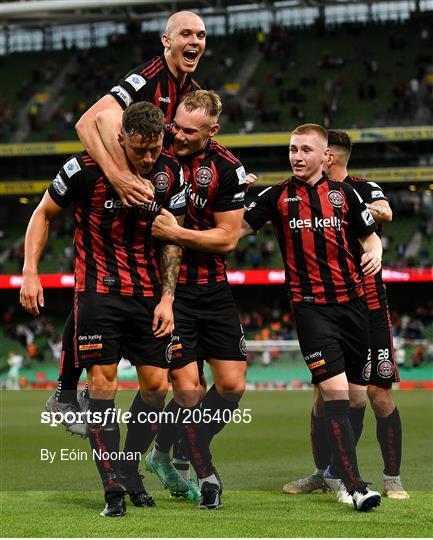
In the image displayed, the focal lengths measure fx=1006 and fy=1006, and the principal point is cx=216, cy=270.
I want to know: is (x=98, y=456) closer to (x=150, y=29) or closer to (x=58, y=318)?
(x=58, y=318)

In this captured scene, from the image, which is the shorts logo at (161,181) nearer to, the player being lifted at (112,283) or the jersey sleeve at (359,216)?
the player being lifted at (112,283)

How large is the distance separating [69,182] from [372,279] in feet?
7.64

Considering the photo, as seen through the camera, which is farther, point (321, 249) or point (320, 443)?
point (320, 443)

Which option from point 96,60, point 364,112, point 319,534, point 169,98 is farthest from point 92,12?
point 319,534

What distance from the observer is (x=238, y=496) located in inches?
252

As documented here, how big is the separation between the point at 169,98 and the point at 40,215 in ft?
3.97

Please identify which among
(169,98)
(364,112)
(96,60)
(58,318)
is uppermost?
(96,60)

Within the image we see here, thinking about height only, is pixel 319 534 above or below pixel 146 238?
below

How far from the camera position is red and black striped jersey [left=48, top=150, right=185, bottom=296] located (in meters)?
5.50

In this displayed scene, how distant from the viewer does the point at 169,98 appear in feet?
20.5

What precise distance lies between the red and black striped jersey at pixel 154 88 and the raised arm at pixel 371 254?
4.72 feet

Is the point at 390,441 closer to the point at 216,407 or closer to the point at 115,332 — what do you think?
the point at 216,407

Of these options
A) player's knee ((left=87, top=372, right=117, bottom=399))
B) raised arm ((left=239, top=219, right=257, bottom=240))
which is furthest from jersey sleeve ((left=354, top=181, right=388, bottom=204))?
player's knee ((left=87, top=372, right=117, bottom=399))

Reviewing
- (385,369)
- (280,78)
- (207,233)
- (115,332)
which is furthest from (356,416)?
(280,78)
